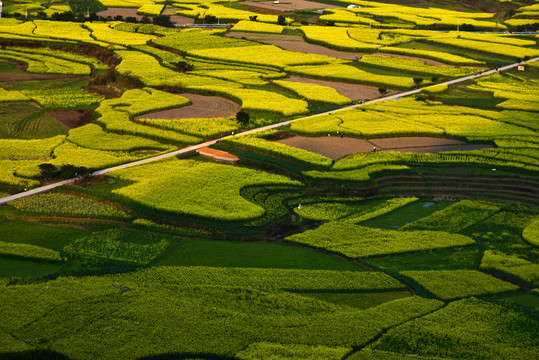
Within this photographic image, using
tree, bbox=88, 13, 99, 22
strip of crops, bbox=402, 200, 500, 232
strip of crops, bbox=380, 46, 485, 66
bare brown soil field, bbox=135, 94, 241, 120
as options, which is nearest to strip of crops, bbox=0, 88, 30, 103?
bare brown soil field, bbox=135, 94, 241, 120

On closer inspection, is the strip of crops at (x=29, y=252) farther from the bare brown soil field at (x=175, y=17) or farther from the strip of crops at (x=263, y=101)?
the bare brown soil field at (x=175, y=17)

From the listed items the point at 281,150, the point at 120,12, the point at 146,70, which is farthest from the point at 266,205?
the point at 120,12

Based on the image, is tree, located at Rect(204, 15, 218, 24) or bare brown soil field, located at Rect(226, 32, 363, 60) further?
tree, located at Rect(204, 15, 218, 24)

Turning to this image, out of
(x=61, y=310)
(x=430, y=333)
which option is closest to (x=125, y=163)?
(x=61, y=310)

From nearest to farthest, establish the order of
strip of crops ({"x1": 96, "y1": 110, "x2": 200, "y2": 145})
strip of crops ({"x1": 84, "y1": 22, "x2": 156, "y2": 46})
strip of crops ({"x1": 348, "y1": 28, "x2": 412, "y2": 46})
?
1. strip of crops ({"x1": 96, "y1": 110, "x2": 200, "y2": 145})
2. strip of crops ({"x1": 84, "y1": 22, "x2": 156, "y2": 46})
3. strip of crops ({"x1": 348, "y1": 28, "x2": 412, "y2": 46})

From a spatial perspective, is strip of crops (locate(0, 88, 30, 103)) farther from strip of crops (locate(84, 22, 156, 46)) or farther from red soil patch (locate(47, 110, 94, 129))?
strip of crops (locate(84, 22, 156, 46))

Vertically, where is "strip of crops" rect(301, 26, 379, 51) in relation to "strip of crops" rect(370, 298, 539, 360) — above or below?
above

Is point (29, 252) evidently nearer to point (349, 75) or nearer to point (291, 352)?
point (291, 352)
